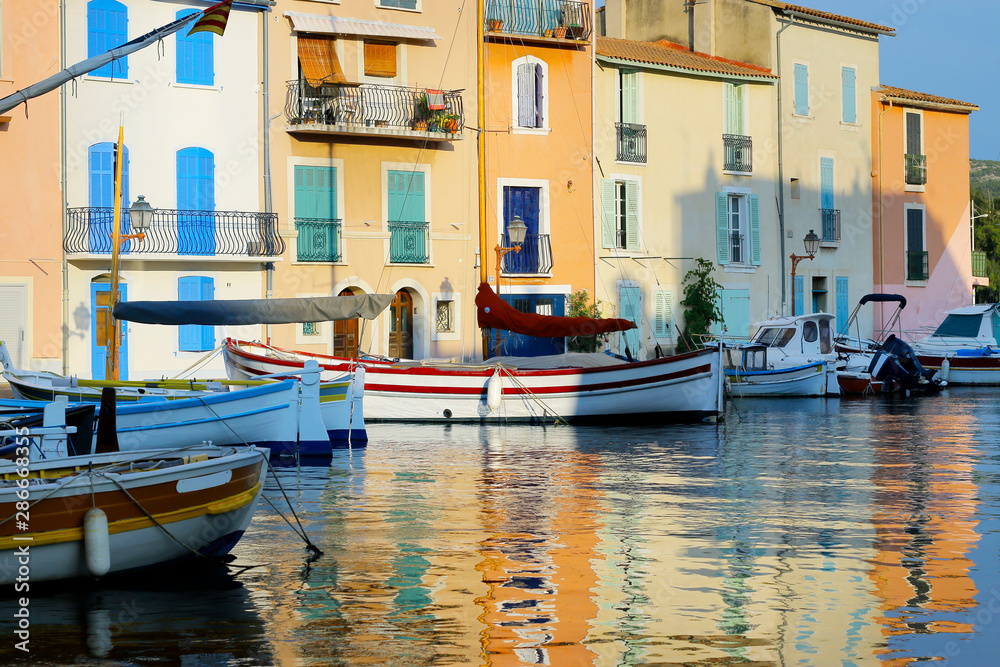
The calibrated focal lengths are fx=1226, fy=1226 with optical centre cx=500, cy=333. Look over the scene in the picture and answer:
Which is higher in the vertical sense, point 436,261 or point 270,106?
point 270,106

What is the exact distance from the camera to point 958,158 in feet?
158

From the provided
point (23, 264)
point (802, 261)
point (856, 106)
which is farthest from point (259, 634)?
point (856, 106)

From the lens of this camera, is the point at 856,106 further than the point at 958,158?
No

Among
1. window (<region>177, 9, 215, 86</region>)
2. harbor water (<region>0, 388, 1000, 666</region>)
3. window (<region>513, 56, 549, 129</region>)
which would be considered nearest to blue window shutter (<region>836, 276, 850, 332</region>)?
window (<region>513, 56, 549, 129</region>)

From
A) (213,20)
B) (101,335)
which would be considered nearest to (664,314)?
(101,335)

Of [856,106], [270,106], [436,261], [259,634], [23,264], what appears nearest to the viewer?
[259,634]

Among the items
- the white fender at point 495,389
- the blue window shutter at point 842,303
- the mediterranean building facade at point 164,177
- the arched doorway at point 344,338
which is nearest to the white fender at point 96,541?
the white fender at point 495,389

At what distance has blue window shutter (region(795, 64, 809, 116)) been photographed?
139 ft

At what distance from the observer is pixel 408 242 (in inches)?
1315

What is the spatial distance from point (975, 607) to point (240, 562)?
20.2 feet

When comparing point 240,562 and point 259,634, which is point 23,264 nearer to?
point 240,562

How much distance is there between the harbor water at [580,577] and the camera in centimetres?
818

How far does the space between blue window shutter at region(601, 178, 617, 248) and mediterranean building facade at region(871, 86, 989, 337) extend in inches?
507

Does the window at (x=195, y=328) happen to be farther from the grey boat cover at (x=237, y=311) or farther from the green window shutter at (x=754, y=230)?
the green window shutter at (x=754, y=230)
